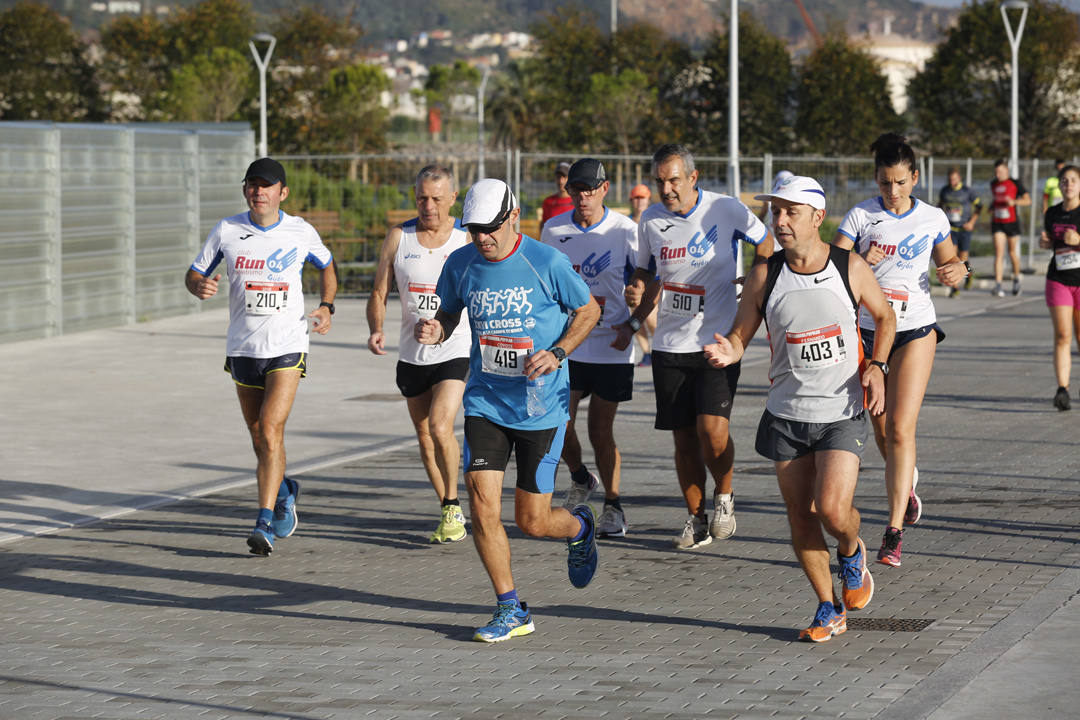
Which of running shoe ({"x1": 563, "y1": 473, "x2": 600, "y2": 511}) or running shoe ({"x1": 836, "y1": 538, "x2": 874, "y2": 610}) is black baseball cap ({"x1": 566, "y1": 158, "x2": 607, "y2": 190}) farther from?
running shoe ({"x1": 836, "y1": 538, "x2": 874, "y2": 610})

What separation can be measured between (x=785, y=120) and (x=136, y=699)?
56.6m

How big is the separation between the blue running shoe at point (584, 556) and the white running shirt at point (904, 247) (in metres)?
2.07

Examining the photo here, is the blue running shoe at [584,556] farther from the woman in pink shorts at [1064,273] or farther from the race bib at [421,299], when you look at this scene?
the woman in pink shorts at [1064,273]

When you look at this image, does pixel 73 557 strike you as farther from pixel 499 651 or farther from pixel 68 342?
pixel 68 342

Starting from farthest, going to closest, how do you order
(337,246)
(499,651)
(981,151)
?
(981,151)
(337,246)
(499,651)

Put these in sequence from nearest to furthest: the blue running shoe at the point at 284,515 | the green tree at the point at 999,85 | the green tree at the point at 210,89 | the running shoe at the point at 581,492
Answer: the blue running shoe at the point at 284,515
the running shoe at the point at 581,492
the green tree at the point at 999,85
the green tree at the point at 210,89

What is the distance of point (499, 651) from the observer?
6.18 meters

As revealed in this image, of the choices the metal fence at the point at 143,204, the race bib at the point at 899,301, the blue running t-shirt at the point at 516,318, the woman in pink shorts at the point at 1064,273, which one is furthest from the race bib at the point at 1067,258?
the metal fence at the point at 143,204

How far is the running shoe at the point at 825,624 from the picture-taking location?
6180mm

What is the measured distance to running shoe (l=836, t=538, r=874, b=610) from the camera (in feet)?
20.8

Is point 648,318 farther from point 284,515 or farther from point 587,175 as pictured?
point 284,515

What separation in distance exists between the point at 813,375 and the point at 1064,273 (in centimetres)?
686

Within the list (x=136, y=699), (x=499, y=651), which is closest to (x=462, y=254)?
(x=499, y=651)

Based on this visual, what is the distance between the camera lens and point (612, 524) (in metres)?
8.48
